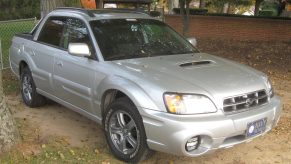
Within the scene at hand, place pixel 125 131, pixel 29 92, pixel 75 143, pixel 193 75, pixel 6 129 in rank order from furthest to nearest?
1. pixel 29 92
2. pixel 75 143
3. pixel 6 129
4. pixel 125 131
5. pixel 193 75

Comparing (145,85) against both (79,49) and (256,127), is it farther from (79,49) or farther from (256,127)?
(256,127)

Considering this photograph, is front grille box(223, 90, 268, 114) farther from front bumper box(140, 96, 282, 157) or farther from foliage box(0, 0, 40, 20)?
foliage box(0, 0, 40, 20)

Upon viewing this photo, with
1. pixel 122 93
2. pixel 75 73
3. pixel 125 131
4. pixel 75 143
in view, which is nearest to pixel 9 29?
pixel 75 73

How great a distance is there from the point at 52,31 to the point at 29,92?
46.6 inches

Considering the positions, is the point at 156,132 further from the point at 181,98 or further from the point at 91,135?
the point at 91,135

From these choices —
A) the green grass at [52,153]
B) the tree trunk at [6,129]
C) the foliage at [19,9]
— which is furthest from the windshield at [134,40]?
the foliage at [19,9]

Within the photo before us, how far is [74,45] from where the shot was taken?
5055 millimetres

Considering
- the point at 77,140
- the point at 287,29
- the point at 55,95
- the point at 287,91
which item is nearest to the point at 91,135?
the point at 77,140

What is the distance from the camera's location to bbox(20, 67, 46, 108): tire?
6.82 meters

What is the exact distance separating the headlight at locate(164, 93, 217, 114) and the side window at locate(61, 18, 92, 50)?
1547mm

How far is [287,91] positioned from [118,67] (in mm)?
4574

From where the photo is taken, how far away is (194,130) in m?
4.07

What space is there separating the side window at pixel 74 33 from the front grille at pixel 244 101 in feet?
6.24

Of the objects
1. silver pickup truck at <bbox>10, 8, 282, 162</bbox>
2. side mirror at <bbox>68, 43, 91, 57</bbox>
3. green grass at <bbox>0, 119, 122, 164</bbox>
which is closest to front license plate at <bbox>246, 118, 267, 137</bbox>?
silver pickup truck at <bbox>10, 8, 282, 162</bbox>
